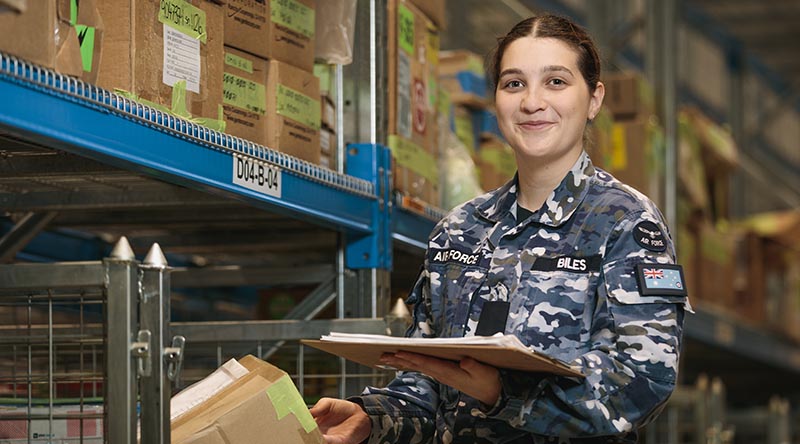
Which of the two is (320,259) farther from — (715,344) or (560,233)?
(715,344)

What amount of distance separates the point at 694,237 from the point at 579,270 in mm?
5449

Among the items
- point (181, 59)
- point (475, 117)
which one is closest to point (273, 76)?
point (181, 59)

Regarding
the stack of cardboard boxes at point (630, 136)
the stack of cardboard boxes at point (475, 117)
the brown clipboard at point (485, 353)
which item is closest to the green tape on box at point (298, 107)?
the brown clipboard at point (485, 353)

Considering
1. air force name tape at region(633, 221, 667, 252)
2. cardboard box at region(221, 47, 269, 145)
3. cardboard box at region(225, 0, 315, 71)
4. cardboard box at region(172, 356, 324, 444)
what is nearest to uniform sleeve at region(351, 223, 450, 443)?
cardboard box at region(172, 356, 324, 444)

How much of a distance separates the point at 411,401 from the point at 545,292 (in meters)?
0.43

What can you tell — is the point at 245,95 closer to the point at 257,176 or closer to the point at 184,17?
the point at 257,176

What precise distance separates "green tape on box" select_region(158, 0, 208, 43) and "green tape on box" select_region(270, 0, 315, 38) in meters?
0.43

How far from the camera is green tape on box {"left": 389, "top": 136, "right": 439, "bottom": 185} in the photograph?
379 centimetres

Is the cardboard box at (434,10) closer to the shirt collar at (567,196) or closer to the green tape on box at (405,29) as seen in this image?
the green tape on box at (405,29)

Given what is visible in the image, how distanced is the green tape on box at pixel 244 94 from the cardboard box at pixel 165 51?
55 millimetres

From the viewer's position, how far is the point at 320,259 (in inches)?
183

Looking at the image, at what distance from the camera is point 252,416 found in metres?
2.34

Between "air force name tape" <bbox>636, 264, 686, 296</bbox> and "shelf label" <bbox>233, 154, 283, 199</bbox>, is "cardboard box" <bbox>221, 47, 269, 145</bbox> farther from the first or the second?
"air force name tape" <bbox>636, 264, 686, 296</bbox>

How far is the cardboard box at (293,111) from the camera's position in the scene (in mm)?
3172
